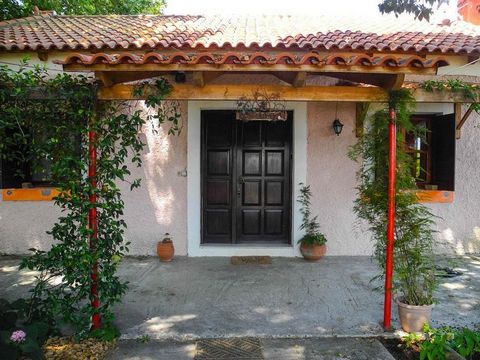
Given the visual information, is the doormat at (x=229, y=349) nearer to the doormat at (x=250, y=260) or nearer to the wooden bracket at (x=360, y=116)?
the doormat at (x=250, y=260)

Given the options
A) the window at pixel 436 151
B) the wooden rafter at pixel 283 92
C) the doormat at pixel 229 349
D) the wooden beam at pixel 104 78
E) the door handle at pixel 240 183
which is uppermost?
the wooden beam at pixel 104 78

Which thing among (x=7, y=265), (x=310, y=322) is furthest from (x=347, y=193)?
(x=7, y=265)

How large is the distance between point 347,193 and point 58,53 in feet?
17.4

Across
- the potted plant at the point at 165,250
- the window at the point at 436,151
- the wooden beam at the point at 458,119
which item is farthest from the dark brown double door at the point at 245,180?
the wooden beam at the point at 458,119

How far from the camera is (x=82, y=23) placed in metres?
8.12

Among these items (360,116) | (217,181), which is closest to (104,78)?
(217,181)

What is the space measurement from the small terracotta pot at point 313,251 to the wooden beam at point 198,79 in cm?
353

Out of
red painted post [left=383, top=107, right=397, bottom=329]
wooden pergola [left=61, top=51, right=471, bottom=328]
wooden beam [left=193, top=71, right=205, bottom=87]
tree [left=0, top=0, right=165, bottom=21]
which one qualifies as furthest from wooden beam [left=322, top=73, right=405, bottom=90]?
tree [left=0, top=0, right=165, bottom=21]

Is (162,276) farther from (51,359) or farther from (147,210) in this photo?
(51,359)

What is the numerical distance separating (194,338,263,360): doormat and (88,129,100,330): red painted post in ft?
3.33

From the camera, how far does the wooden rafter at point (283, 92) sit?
3900 mm

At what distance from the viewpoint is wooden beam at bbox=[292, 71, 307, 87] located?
374 centimetres

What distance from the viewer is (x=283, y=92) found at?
13.0ft

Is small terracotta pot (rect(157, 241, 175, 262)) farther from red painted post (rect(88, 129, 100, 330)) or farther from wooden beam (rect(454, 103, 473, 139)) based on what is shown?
wooden beam (rect(454, 103, 473, 139))
